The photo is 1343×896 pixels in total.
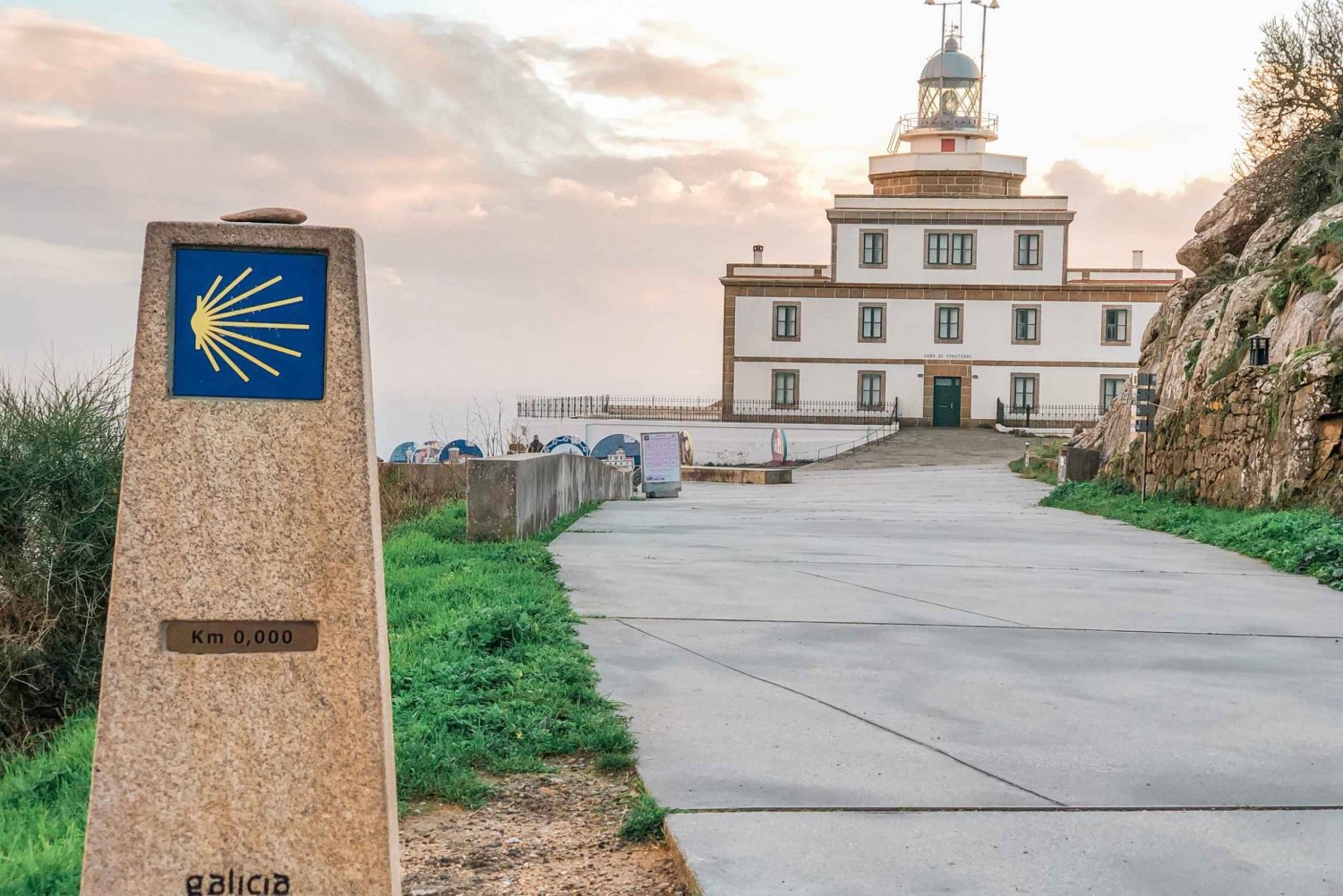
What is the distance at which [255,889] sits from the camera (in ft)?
9.57

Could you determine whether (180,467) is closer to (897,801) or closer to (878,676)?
(897,801)

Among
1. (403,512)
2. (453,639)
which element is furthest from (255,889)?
(403,512)

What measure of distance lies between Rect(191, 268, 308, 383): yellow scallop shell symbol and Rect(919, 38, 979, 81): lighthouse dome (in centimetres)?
5965

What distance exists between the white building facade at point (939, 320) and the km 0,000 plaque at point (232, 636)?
52.0 metres

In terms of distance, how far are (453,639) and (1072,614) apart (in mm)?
4163

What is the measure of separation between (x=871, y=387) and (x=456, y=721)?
5136cm

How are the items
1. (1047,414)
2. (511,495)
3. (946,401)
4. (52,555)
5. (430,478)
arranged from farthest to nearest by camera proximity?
(946,401)
(1047,414)
(430,478)
(511,495)
(52,555)

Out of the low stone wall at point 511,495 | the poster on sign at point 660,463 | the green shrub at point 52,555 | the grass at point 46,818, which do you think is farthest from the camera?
the poster on sign at point 660,463

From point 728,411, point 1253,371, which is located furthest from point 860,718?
point 728,411

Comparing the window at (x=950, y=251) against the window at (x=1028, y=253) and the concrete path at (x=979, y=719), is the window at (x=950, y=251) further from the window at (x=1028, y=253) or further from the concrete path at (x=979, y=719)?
the concrete path at (x=979, y=719)

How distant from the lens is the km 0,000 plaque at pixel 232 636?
2914mm

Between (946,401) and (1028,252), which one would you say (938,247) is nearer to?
(1028,252)

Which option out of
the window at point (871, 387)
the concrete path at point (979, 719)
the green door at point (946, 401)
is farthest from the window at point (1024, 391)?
the concrete path at point (979, 719)

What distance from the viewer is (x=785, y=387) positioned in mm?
55094
